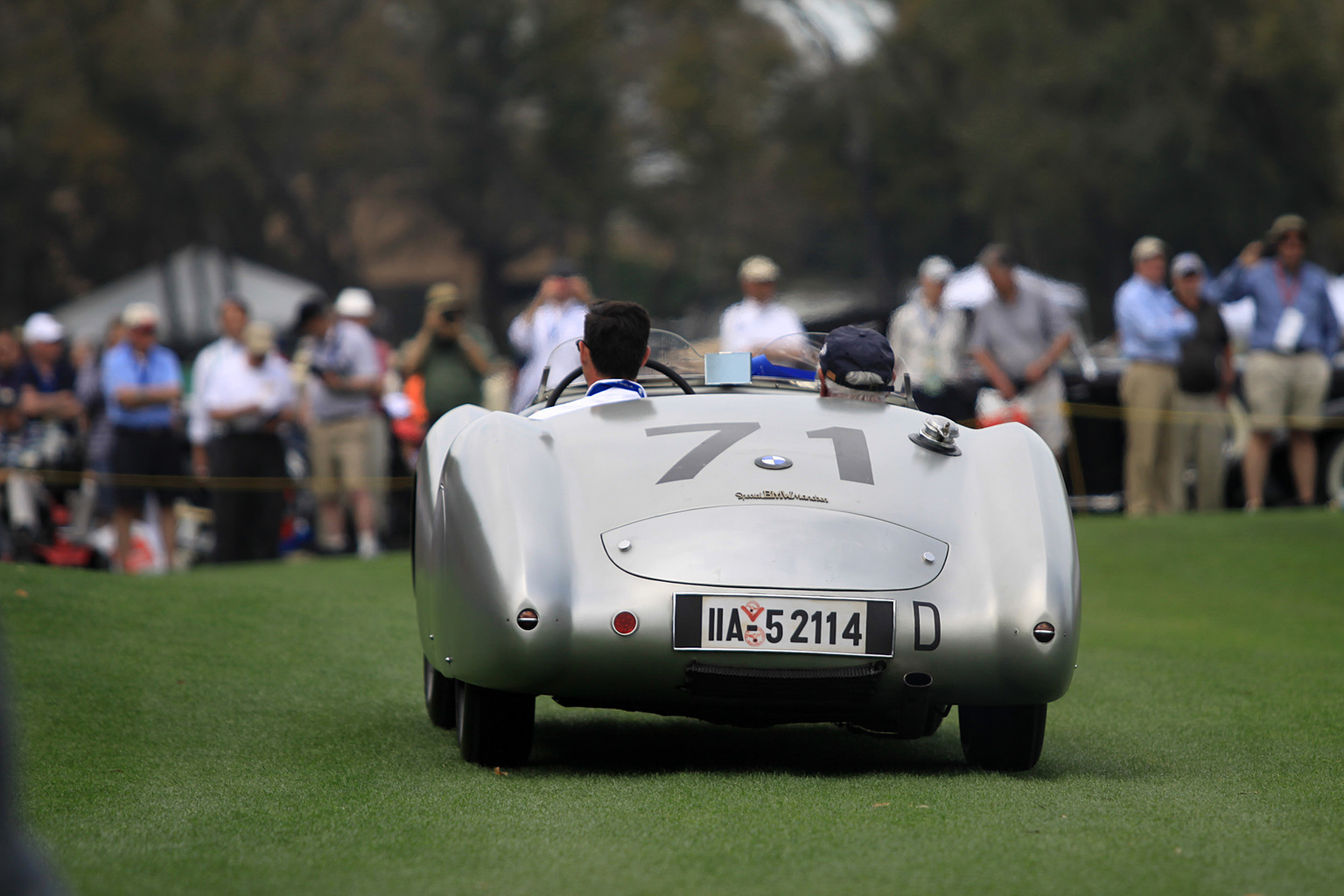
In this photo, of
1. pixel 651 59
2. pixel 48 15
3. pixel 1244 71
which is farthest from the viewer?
pixel 651 59

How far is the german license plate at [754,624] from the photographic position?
439 cm

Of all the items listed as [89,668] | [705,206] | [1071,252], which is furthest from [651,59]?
[89,668]

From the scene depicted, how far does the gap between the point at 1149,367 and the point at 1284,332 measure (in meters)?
1.00

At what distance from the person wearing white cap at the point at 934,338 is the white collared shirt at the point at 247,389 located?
4737 mm

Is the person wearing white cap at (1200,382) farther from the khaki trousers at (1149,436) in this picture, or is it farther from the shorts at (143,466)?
the shorts at (143,466)

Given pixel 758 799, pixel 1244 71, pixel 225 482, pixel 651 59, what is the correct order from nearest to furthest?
pixel 758 799 → pixel 225 482 → pixel 1244 71 → pixel 651 59

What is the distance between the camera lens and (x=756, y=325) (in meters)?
12.0

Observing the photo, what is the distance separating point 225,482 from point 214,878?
9873 mm

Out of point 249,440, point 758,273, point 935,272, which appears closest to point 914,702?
point 758,273

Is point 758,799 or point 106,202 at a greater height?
point 106,202

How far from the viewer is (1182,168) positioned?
3891 centimetres

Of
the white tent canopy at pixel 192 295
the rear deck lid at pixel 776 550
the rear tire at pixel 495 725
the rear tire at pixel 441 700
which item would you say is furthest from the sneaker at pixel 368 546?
the white tent canopy at pixel 192 295

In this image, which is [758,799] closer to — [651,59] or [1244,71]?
[1244,71]

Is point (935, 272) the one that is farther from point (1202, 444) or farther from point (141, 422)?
point (141, 422)
